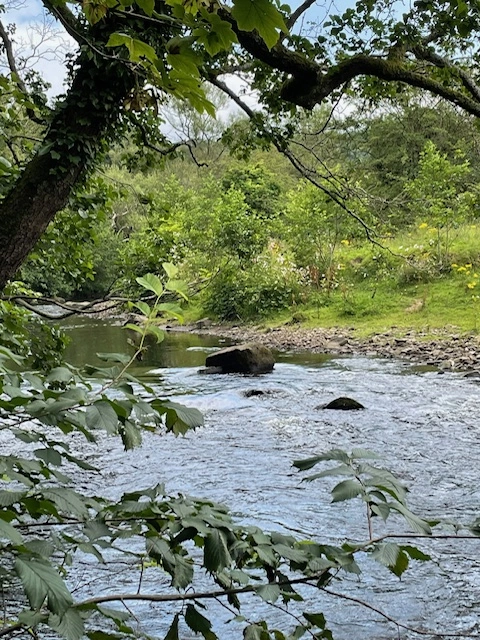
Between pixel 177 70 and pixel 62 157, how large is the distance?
2185 millimetres

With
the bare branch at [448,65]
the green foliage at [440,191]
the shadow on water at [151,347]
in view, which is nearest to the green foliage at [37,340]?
the bare branch at [448,65]

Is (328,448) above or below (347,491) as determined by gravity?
below

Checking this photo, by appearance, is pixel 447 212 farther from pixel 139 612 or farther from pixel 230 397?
pixel 139 612

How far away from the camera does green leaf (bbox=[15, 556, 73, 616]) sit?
2.57 ft

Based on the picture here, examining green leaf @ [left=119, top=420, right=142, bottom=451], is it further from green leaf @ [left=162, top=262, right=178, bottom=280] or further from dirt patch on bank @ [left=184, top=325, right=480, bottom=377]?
dirt patch on bank @ [left=184, top=325, right=480, bottom=377]

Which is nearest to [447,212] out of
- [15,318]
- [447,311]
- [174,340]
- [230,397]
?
[447,311]

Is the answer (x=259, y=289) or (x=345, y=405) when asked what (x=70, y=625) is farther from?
(x=259, y=289)

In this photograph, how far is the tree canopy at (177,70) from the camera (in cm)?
79

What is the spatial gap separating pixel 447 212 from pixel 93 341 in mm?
10277

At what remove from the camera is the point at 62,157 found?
9.18 feet

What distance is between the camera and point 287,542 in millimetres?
1244

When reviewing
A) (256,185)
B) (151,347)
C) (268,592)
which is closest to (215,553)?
(268,592)

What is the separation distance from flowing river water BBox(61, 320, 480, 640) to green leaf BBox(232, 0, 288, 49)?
0.83 metres

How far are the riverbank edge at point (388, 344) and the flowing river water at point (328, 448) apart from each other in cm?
67
